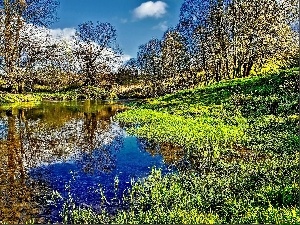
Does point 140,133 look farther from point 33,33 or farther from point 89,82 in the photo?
point 89,82

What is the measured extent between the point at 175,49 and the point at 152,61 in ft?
29.2

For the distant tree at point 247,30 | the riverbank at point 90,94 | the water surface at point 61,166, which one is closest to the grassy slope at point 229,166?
the water surface at point 61,166

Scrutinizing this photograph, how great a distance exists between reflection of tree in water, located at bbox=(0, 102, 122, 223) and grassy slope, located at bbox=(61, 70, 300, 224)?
176 cm

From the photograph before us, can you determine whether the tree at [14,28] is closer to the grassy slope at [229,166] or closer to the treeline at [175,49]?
the treeline at [175,49]

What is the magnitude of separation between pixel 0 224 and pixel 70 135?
46.7 ft

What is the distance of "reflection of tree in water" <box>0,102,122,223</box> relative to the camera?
10.3 meters

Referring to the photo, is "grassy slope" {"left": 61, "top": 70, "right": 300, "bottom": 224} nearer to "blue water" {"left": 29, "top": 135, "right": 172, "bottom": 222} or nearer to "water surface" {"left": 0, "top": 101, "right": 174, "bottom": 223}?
"blue water" {"left": 29, "top": 135, "right": 172, "bottom": 222}

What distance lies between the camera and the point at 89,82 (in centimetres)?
7956

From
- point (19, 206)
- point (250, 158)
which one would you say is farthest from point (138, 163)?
point (19, 206)

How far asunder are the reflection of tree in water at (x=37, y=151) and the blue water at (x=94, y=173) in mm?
79

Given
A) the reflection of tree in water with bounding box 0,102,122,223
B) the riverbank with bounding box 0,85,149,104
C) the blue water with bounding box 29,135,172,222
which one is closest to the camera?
the reflection of tree in water with bounding box 0,102,122,223

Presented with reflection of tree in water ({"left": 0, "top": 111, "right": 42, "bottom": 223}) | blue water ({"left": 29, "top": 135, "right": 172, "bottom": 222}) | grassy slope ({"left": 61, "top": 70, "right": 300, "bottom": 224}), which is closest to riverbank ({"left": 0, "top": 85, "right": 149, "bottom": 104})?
grassy slope ({"left": 61, "top": 70, "right": 300, "bottom": 224})

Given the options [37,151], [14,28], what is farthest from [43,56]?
[37,151]

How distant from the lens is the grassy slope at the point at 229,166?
8.58 meters
